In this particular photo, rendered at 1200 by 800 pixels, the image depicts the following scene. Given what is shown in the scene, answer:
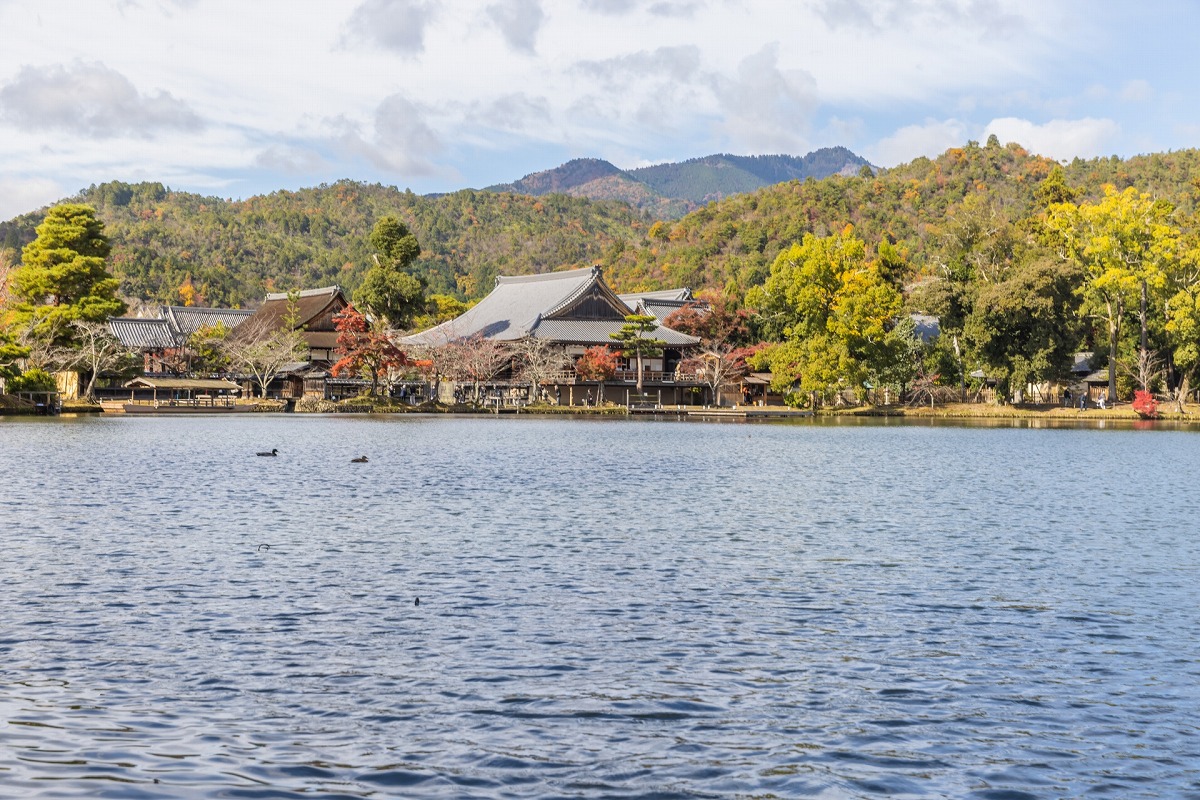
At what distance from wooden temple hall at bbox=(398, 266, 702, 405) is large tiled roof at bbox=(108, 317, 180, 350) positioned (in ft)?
53.8

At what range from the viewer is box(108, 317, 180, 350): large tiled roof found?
236 ft

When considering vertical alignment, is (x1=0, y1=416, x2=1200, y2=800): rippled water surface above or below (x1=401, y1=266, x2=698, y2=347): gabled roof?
below

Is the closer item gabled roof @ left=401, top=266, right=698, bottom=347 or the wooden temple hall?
the wooden temple hall

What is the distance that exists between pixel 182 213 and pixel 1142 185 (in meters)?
105

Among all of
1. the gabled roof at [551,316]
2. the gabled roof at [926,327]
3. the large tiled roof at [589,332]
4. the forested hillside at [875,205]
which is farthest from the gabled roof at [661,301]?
the gabled roof at [926,327]

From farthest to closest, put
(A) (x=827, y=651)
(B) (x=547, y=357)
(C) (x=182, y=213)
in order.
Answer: (C) (x=182, y=213)
(B) (x=547, y=357)
(A) (x=827, y=651)

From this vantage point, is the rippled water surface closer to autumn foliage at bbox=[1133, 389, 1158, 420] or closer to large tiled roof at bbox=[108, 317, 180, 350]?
autumn foliage at bbox=[1133, 389, 1158, 420]

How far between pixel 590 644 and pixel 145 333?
231ft

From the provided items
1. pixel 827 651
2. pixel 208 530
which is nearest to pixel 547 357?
pixel 208 530

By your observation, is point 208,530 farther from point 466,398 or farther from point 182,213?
point 182,213

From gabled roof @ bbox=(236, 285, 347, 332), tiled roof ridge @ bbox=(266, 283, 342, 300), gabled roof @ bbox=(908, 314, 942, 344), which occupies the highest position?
tiled roof ridge @ bbox=(266, 283, 342, 300)

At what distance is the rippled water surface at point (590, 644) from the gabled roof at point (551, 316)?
46.9 meters

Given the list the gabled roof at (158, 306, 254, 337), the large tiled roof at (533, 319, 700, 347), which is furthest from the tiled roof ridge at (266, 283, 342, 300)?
the large tiled roof at (533, 319, 700, 347)

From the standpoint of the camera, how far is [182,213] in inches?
5266
